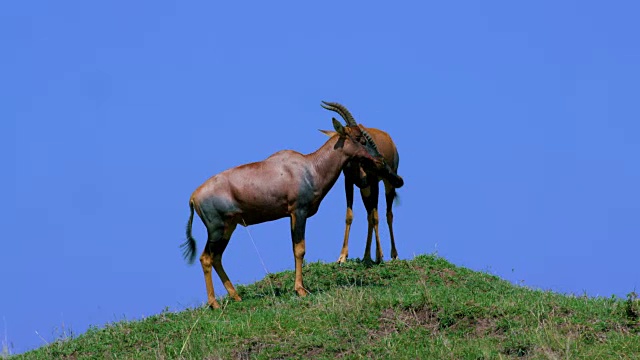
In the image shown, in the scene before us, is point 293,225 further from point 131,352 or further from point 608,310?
point 608,310

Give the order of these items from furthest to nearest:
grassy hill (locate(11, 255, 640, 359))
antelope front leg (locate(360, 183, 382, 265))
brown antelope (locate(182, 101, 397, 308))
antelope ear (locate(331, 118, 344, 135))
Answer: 1. antelope front leg (locate(360, 183, 382, 265))
2. antelope ear (locate(331, 118, 344, 135))
3. brown antelope (locate(182, 101, 397, 308))
4. grassy hill (locate(11, 255, 640, 359))

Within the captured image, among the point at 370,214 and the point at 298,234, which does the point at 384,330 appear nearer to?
the point at 298,234

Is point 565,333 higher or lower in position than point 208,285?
lower

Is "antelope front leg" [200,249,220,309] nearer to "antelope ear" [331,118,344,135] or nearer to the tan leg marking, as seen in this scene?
"antelope ear" [331,118,344,135]

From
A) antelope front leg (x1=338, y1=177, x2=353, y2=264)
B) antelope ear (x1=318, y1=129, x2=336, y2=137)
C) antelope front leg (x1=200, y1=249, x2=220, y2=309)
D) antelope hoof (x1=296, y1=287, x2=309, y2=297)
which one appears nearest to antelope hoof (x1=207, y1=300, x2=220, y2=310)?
antelope front leg (x1=200, y1=249, x2=220, y2=309)

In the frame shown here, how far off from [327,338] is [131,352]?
8.87ft

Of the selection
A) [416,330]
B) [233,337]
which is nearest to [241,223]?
[233,337]

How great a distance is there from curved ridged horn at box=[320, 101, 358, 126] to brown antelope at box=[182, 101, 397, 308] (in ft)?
0.73

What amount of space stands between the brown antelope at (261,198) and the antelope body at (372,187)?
1.40 metres

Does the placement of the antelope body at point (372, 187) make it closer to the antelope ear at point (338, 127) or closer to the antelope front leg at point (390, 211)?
the antelope front leg at point (390, 211)

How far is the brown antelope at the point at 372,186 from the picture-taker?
1658cm

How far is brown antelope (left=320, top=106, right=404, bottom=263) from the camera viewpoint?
16.6 m

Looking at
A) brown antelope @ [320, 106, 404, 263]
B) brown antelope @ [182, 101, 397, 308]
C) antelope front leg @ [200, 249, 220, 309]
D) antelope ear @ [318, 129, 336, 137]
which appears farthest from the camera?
brown antelope @ [320, 106, 404, 263]

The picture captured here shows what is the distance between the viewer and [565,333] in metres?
11.9
